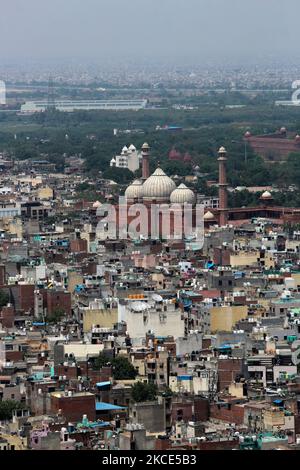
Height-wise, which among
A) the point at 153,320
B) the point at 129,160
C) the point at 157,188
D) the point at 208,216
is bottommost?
the point at 129,160

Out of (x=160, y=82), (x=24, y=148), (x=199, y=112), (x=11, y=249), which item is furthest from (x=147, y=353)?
(x=160, y=82)

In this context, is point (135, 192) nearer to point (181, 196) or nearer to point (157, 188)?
point (157, 188)

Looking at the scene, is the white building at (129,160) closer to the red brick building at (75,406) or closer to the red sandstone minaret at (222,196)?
the red sandstone minaret at (222,196)

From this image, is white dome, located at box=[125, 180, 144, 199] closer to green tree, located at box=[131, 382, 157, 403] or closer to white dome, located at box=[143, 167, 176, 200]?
white dome, located at box=[143, 167, 176, 200]

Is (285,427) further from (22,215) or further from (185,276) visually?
(22,215)

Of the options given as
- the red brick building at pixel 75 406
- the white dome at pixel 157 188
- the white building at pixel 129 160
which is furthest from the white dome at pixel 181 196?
the red brick building at pixel 75 406

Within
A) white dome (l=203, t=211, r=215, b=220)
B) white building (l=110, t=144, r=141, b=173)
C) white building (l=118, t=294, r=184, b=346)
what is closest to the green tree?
white building (l=118, t=294, r=184, b=346)

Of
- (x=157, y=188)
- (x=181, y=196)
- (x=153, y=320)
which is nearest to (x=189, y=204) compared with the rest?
(x=181, y=196)
